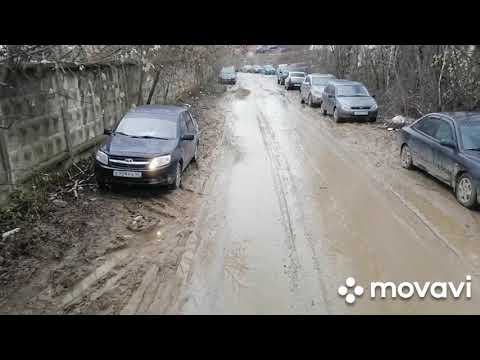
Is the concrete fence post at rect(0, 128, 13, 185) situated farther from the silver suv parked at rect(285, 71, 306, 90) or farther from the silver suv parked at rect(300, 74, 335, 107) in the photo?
the silver suv parked at rect(285, 71, 306, 90)

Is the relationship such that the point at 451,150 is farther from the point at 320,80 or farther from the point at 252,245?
the point at 320,80

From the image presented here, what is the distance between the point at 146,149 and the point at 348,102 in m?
11.0

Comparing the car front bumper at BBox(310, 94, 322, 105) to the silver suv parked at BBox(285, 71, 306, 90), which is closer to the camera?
the car front bumper at BBox(310, 94, 322, 105)

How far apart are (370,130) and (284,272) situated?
439 inches

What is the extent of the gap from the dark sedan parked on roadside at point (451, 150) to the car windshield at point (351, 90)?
7836 millimetres

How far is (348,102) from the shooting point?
1675 centimetres

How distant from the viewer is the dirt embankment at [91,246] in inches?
185

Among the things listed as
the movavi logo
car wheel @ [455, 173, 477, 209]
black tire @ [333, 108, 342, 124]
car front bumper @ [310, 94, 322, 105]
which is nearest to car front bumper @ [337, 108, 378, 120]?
black tire @ [333, 108, 342, 124]

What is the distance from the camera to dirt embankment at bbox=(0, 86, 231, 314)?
4691 millimetres

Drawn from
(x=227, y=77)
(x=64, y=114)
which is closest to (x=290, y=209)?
(x=64, y=114)

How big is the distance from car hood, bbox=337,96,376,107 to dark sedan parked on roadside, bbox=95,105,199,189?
901cm

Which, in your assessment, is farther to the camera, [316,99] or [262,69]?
[262,69]
